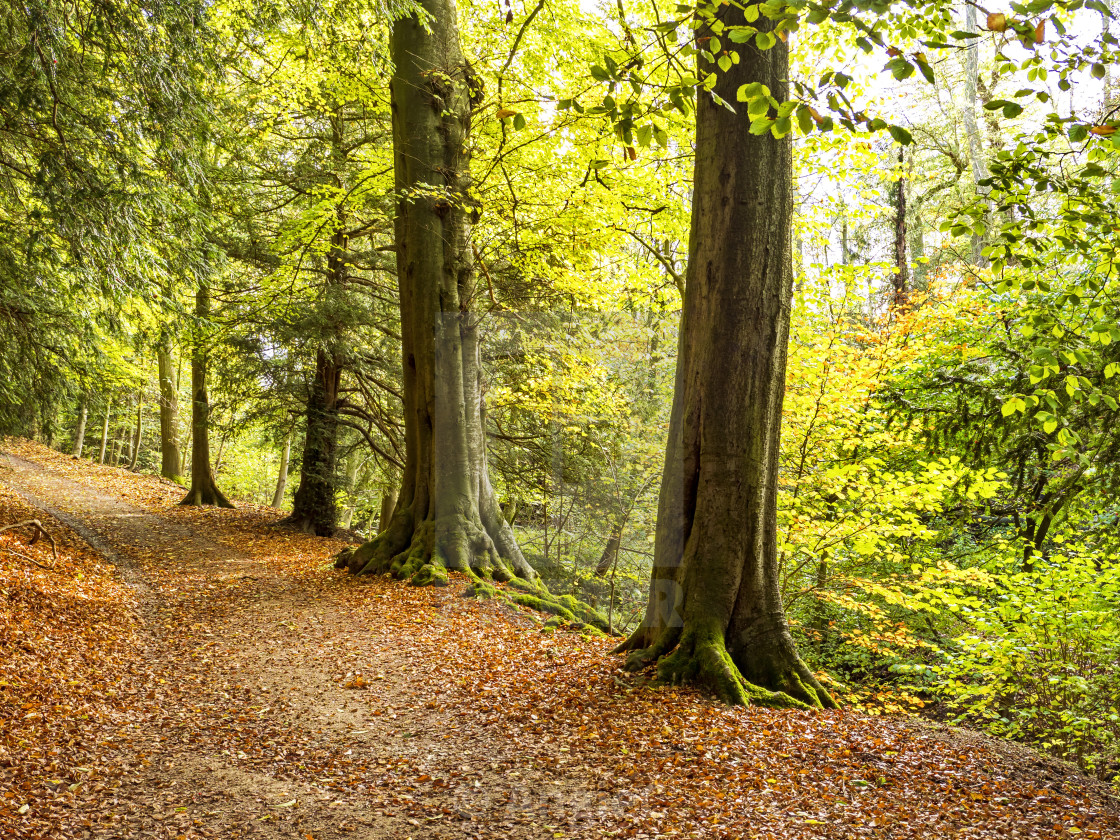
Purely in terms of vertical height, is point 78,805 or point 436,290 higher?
point 436,290

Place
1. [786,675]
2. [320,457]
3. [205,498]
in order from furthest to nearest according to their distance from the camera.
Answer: [205,498]
[320,457]
[786,675]

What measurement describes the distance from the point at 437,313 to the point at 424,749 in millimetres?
6952

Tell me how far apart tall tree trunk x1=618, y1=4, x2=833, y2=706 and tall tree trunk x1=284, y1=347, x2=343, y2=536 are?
10.1 metres

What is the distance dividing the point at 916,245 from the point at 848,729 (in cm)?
2434

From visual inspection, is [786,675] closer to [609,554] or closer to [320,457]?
[609,554]

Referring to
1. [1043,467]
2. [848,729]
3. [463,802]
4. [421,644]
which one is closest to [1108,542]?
[1043,467]

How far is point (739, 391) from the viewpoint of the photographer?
5445mm

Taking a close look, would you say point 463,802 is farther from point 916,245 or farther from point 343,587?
point 916,245

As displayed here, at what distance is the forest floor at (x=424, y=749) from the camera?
145 inches

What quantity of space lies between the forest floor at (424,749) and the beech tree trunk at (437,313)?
2.44 metres

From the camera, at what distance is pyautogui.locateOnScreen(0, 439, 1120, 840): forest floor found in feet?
12.1

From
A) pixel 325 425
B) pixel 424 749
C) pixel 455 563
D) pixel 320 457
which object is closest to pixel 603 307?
pixel 455 563

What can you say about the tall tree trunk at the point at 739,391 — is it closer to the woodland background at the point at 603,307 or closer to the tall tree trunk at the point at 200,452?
the woodland background at the point at 603,307

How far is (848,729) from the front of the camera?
190 inches
